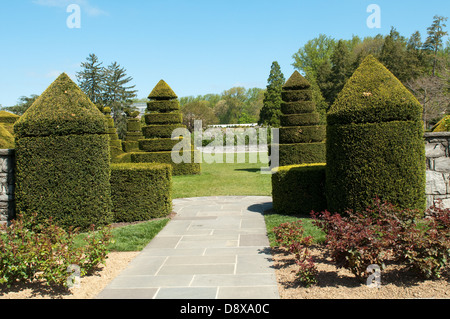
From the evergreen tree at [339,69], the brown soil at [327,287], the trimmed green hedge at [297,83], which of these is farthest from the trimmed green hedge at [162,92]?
the evergreen tree at [339,69]

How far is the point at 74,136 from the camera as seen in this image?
702cm

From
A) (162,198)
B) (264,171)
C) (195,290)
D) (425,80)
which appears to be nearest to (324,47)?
(425,80)

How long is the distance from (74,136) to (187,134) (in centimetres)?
1236

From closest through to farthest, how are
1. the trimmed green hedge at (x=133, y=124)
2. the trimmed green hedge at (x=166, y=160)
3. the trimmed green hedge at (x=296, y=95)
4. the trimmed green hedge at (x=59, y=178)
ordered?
the trimmed green hedge at (x=59, y=178)
the trimmed green hedge at (x=296, y=95)
the trimmed green hedge at (x=166, y=160)
the trimmed green hedge at (x=133, y=124)

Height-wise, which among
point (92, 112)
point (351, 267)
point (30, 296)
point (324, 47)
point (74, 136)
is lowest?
point (30, 296)

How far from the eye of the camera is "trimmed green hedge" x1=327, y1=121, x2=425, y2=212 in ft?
20.7

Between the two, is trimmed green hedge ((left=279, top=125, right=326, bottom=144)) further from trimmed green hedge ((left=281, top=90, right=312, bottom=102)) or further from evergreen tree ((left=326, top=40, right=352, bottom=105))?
evergreen tree ((left=326, top=40, right=352, bottom=105))

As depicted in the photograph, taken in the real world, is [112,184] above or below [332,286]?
above

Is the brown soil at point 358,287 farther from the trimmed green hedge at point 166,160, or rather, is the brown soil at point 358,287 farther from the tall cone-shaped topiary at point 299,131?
the trimmed green hedge at point 166,160

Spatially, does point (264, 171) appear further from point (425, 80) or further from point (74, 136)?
point (425, 80)

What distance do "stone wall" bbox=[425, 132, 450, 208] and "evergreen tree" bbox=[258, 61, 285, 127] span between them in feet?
103

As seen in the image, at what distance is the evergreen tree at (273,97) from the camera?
4028 cm

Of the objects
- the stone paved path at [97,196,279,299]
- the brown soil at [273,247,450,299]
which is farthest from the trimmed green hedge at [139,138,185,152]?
the brown soil at [273,247,450,299]
